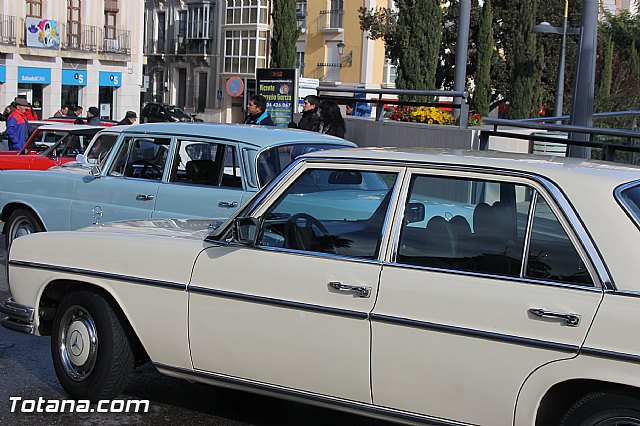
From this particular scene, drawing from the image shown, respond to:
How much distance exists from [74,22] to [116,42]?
104 inches

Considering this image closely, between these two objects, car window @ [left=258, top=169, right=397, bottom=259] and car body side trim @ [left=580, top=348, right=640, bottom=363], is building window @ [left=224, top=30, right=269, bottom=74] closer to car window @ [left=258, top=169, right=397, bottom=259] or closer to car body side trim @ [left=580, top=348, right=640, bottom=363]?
car window @ [left=258, top=169, right=397, bottom=259]

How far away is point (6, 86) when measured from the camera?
1796 inches

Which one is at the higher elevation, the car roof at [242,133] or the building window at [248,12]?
the building window at [248,12]

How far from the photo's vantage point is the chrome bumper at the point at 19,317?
234 inches

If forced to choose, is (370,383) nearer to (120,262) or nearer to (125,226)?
(120,262)

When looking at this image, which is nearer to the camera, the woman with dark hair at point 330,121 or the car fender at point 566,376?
the car fender at point 566,376

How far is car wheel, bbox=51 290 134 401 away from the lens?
563 centimetres

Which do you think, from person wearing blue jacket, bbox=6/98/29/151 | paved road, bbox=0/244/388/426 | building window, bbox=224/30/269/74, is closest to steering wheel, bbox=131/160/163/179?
paved road, bbox=0/244/388/426

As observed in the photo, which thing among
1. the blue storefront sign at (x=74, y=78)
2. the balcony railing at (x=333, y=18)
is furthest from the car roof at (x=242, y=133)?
the balcony railing at (x=333, y=18)

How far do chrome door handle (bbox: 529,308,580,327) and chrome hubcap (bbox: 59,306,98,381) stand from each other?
8.94 feet

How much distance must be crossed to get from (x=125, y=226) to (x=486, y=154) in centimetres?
235

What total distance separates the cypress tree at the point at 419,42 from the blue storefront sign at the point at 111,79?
21380 millimetres

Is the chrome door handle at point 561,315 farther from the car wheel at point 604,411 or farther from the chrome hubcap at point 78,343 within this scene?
the chrome hubcap at point 78,343

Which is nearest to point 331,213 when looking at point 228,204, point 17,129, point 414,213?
point 414,213
